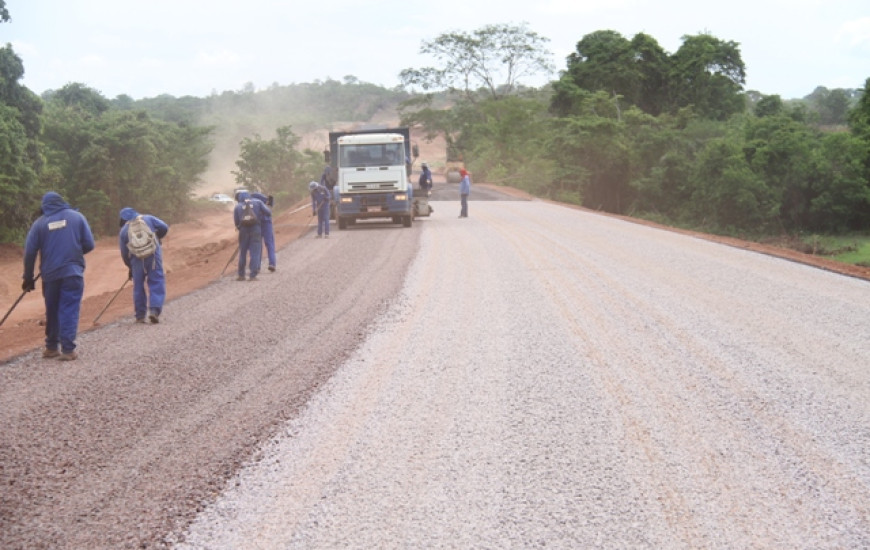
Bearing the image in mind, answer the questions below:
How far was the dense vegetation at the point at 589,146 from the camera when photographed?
1356 inches

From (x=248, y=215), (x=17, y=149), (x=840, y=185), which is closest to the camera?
(x=248, y=215)

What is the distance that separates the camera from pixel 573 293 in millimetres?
13047

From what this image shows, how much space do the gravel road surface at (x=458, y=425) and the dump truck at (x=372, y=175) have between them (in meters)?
12.4

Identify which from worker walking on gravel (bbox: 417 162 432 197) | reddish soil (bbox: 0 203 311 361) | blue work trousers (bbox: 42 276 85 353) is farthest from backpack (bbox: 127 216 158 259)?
worker walking on gravel (bbox: 417 162 432 197)

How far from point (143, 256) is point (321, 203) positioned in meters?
12.2

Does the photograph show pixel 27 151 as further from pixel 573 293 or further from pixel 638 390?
pixel 638 390

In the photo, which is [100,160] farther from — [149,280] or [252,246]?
[149,280]

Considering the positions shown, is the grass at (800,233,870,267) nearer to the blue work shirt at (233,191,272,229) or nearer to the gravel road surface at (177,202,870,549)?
the gravel road surface at (177,202,870,549)

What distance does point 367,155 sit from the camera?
25.2m

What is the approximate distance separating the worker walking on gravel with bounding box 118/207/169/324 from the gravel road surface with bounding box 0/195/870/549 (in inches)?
16.9

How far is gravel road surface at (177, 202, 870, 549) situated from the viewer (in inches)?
189

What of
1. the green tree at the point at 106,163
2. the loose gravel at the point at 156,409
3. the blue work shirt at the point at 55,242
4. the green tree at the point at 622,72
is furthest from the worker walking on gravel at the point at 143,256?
the green tree at the point at 622,72

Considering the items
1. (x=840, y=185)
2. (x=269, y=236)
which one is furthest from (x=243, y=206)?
(x=840, y=185)

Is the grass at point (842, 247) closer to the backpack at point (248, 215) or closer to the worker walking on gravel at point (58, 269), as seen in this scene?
the backpack at point (248, 215)
